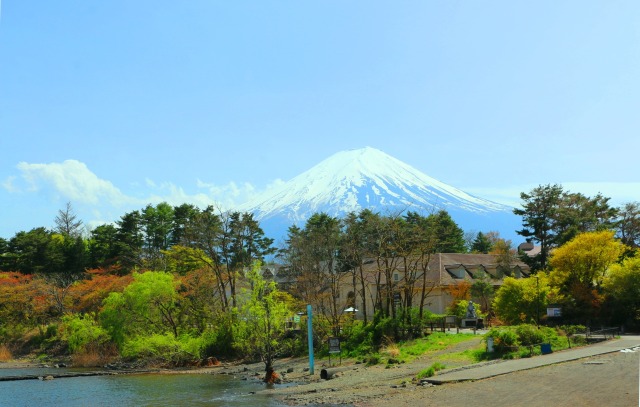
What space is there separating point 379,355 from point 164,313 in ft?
63.7

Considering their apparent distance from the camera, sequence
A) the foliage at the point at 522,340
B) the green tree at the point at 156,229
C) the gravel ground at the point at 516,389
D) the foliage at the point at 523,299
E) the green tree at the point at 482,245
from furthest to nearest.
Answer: the green tree at the point at 482,245 → the green tree at the point at 156,229 → the foliage at the point at 523,299 → the foliage at the point at 522,340 → the gravel ground at the point at 516,389

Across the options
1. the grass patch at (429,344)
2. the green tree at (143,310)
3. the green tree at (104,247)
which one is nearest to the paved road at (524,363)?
the grass patch at (429,344)

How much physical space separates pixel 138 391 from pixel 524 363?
1852 centimetres

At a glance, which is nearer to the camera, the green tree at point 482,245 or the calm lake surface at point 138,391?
the calm lake surface at point 138,391

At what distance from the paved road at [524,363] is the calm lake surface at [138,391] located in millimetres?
6882

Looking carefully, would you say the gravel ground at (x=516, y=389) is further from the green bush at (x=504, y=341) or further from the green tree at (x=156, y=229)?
the green tree at (x=156, y=229)

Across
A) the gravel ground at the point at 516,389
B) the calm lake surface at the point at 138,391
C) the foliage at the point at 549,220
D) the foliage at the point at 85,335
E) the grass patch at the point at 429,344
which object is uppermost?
the foliage at the point at 549,220

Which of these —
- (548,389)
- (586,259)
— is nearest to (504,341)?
(548,389)

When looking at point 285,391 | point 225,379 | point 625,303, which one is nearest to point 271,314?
point 225,379

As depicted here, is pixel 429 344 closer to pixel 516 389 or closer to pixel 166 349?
pixel 516 389

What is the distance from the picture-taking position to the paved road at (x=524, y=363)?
2322cm

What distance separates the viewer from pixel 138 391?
3134 centimetres

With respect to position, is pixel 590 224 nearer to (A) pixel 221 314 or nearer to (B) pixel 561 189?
(B) pixel 561 189

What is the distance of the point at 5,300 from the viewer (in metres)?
58.6
